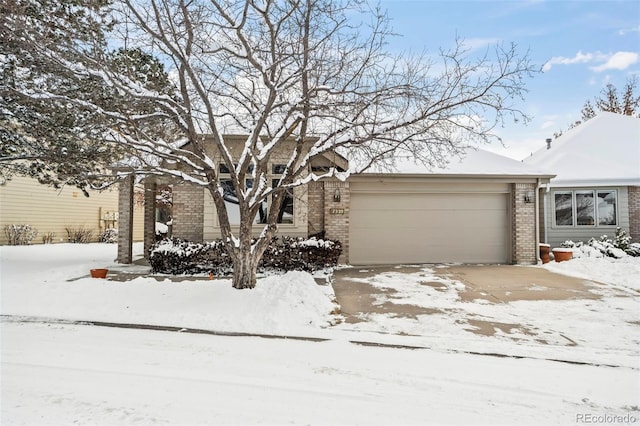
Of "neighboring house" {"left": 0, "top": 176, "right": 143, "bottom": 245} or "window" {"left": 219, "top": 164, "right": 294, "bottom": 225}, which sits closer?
"window" {"left": 219, "top": 164, "right": 294, "bottom": 225}

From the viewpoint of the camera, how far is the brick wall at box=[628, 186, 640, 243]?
13156 millimetres

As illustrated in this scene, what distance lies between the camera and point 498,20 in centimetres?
767

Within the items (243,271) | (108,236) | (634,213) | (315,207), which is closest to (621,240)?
(634,213)

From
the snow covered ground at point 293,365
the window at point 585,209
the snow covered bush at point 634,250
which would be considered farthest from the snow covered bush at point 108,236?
the snow covered bush at point 634,250

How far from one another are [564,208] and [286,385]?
1448 centimetres

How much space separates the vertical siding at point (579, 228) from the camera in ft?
43.4

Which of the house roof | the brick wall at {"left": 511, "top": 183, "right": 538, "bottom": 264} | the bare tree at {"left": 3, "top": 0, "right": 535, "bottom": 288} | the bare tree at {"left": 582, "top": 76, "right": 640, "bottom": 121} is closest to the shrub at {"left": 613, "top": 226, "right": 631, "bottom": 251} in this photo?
the house roof

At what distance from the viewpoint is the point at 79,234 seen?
18.1 m

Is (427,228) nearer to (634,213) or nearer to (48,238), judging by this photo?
(634,213)

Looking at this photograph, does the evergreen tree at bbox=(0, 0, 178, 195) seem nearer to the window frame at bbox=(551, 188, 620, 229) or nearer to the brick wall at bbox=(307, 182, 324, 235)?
the brick wall at bbox=(307, 182, 324, 235)

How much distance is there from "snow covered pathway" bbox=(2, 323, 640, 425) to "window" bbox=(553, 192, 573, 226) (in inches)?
460

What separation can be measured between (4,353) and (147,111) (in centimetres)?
555

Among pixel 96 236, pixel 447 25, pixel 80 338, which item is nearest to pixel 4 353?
pixel 80 338

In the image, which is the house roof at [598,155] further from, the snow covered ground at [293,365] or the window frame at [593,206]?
the snow covered ground at [293,365]
